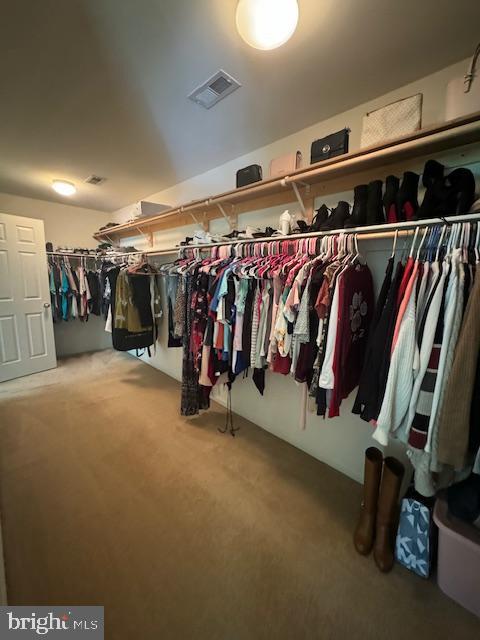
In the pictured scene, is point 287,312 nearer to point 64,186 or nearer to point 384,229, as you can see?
point 384,229

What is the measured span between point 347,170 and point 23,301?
4.06 m

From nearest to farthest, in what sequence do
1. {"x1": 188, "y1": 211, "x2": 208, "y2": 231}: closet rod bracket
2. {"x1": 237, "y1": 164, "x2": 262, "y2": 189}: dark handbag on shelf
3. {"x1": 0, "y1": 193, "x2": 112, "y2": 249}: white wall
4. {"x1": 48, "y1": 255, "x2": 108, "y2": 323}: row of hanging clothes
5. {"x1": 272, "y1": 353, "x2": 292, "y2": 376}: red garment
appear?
{"x1": 272, "y1": 353, "x2": 292, "y2": 376}: red garment
{"x1": 237, "y1": 164, "x2": 262, "y2": 189}: dark handbag on shelf
{"x1": 188, "y1": 211, "x2": 208, "y2": 231}: closet rod bracket
{"x1": 0, "y1": 193, "x2": 112, "y2": 249}: white wall
{"x1": 48, "y1": 255, "x2": 108, "y2": 323}: row of hanging clothes

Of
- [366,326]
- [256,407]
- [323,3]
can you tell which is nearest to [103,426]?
[256,407]

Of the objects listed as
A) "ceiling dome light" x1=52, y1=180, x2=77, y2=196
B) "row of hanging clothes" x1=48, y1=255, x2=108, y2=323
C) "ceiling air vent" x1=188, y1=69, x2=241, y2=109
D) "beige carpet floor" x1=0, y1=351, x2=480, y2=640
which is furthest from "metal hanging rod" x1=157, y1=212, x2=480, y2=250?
"row of hanging clothes" x1=48, y1=255, x2=108, y2=323

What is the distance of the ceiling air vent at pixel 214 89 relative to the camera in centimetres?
138

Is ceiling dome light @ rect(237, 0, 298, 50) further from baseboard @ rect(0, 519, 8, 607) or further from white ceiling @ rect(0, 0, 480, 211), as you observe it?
baseboard @ rect(0, 519, 8, 607)

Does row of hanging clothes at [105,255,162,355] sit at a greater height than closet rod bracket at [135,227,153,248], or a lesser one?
lesser

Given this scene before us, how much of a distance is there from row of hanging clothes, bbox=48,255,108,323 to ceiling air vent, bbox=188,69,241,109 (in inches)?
113

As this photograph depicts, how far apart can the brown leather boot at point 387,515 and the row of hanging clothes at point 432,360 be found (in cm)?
17

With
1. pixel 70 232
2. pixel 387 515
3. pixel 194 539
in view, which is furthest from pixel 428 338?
pixel 70 232

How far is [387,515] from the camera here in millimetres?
1213

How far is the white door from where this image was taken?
3.13 meters

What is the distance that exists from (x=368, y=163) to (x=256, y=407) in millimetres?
2018

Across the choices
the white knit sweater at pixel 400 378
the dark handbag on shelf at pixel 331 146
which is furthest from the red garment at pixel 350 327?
the dark handbag on shelf at pixel 331 146
